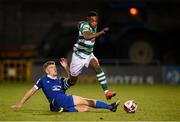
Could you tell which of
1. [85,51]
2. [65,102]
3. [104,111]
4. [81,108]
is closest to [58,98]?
[65,102]

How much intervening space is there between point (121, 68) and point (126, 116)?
12.8 metres

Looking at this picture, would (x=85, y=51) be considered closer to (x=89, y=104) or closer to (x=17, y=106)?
(x=89, y=104)

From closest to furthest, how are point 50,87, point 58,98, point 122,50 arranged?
point 58,98, point 50,87, point 122,50

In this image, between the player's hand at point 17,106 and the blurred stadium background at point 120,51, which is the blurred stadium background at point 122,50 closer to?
the blurred stadium background at point 120,51

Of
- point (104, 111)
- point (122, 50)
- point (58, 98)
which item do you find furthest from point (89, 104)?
point (122, 50)

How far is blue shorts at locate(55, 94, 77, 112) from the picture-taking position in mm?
13531

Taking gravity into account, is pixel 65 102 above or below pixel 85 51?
below

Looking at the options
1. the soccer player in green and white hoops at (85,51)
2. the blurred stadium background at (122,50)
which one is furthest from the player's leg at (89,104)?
the blurred stadium background at (122,50)

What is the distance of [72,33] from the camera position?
2664 centimetres

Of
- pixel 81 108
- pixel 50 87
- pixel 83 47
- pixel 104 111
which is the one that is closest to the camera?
pixel 50 87

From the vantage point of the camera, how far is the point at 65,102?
44.6 feet

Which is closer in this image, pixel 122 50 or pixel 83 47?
pixel 83 47

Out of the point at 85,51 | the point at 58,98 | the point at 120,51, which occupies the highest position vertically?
the point at 120,51

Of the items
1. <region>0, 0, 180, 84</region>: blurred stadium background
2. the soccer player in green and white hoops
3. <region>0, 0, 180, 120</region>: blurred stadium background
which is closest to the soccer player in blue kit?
the soccer player in green and white hoops
